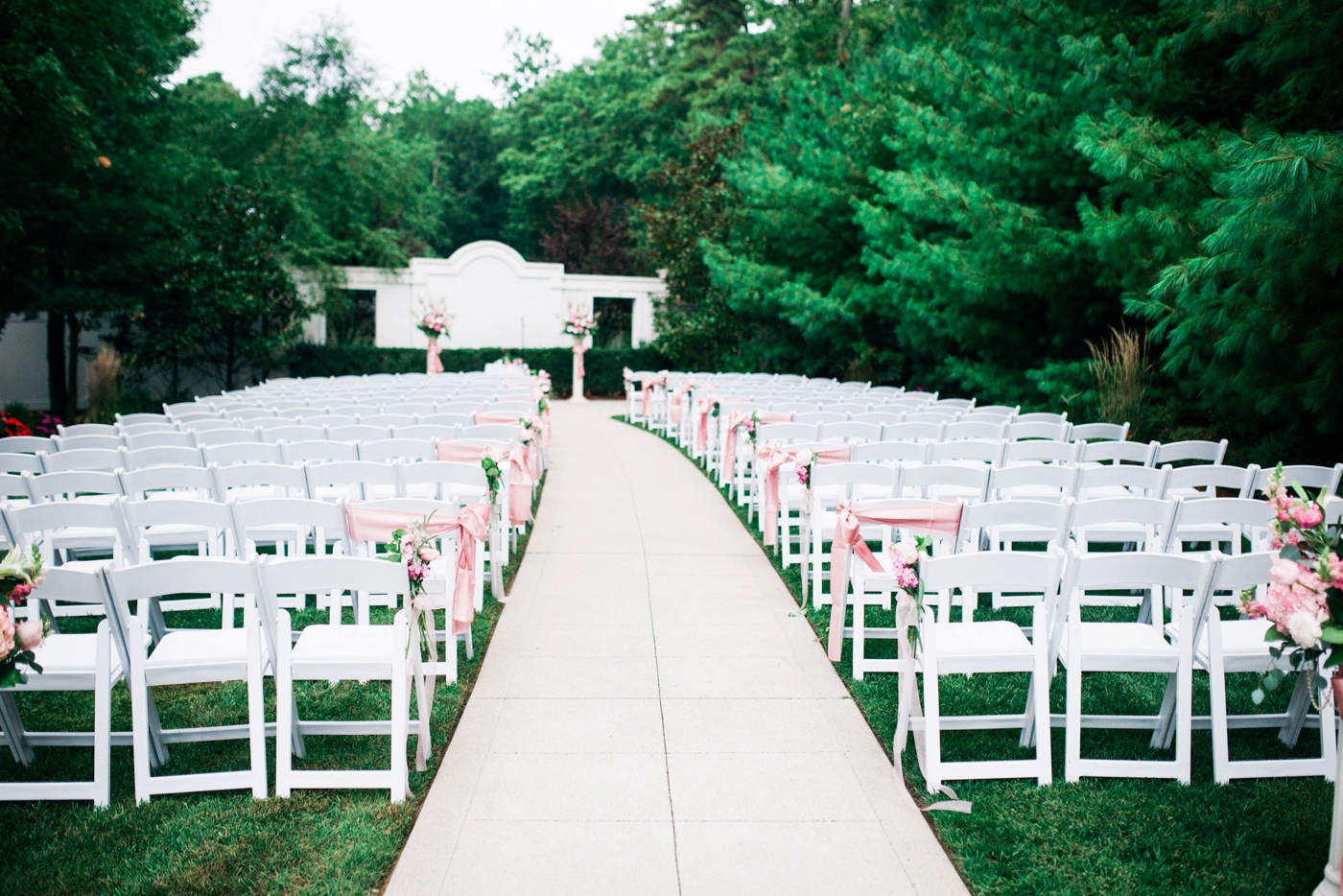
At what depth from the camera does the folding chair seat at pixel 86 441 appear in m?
7.68

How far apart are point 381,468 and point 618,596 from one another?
5.83 ft

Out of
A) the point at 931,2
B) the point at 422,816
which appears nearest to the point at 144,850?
the point at 422,816

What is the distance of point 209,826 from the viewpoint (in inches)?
143

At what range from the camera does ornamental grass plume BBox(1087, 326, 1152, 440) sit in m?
10.3

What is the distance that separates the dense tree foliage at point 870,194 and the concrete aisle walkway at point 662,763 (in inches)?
173

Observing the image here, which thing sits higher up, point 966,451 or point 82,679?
point 966,451

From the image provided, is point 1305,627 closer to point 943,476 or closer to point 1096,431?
point 943,476

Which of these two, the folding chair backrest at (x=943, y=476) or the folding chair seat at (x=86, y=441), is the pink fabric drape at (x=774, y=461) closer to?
the folding chair backrest at (x=943, y=476)

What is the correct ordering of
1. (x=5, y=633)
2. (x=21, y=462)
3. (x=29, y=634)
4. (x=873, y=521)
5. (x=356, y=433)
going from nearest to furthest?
(x=5, y=633) < (x=29, y=634) < (x=873, y=521) < (x=21, y=462) < (x=356, y=433)

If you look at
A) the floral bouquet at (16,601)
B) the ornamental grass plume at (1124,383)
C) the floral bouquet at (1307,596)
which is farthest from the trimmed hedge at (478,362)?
the floral bouquet at (1307,596)

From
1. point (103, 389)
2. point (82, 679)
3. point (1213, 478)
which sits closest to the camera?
point (82, 679)

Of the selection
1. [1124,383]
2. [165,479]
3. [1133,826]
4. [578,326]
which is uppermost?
[578,326]

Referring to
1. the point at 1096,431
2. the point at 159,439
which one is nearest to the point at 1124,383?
the point at 1096,431

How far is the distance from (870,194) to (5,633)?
16797 millimetres
